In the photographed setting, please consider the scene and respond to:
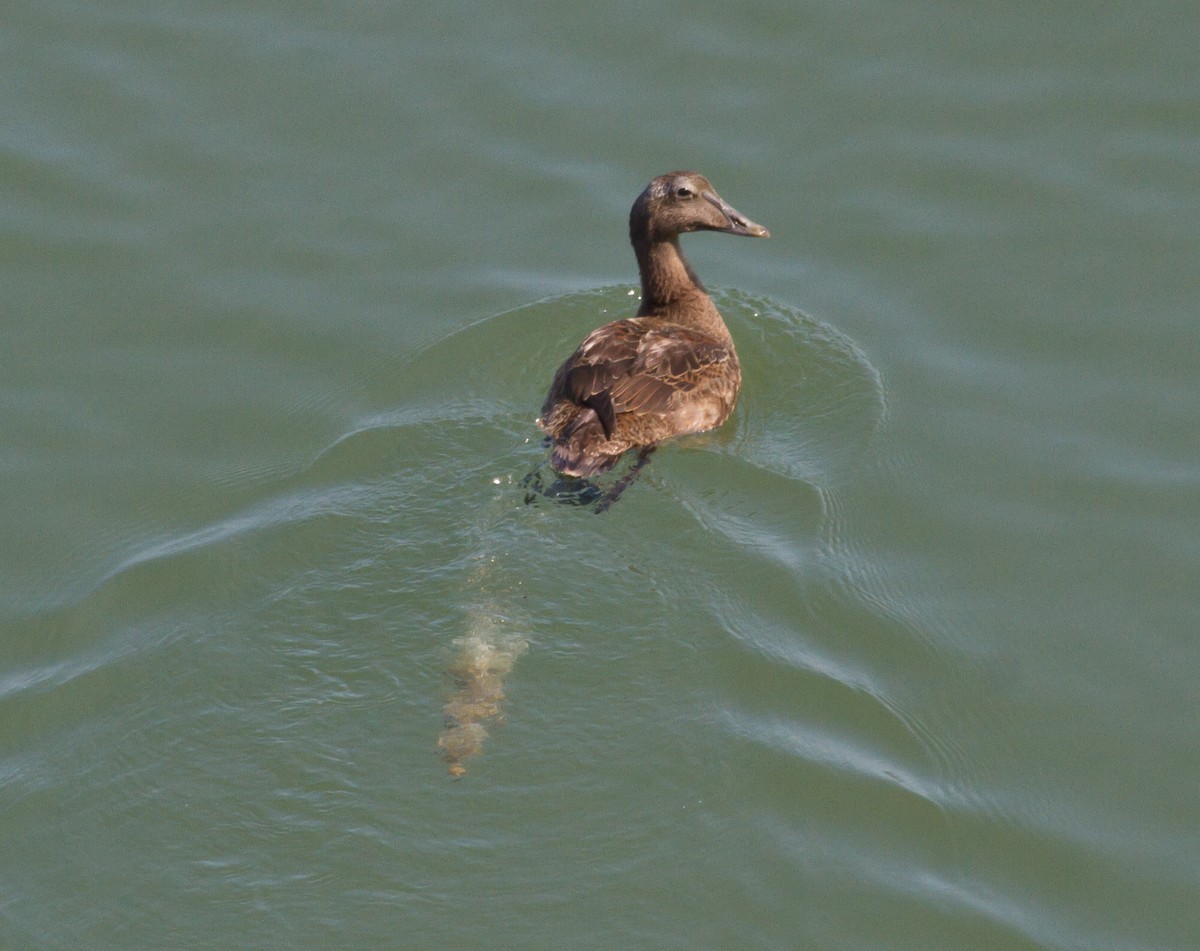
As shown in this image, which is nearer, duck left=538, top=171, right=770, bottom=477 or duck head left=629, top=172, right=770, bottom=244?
duck left=538, top=171, right=770, bottom=477

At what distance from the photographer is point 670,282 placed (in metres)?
11.0

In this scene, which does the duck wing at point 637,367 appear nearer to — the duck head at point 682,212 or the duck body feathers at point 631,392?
the duck body feathers at point 631,392

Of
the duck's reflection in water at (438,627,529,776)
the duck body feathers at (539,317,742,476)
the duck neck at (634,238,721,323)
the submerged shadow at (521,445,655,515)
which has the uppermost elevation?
the duck neck at (634,238,721,323)

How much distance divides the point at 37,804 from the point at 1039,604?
206 inches

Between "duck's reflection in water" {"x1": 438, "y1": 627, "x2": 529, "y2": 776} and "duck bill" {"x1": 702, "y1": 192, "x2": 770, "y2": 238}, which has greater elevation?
"duck bill" {"x1": 702, "y1": 192, "x2": 770, "y2": 238}

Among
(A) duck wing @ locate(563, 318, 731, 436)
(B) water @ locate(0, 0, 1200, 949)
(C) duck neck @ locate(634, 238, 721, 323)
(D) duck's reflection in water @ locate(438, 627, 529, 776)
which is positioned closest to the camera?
(B) water @ locate(0, 0, 1200, 949)

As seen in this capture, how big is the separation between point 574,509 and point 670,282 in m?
2.47

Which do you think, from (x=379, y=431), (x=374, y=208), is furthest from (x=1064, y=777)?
(x=374, y=208)

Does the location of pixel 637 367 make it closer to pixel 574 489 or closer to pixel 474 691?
pixel 574 489

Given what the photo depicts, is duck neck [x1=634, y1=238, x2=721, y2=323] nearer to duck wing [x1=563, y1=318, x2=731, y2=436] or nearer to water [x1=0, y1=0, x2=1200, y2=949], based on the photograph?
duck wing [x1=563, y1=318, x2=731, y2=436]

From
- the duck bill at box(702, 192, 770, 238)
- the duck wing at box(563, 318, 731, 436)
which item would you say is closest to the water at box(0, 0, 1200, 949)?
the duck wing at box(563, 318, 731, 436)

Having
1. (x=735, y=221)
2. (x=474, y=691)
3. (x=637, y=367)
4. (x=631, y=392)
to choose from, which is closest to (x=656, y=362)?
(x=637, y=367)

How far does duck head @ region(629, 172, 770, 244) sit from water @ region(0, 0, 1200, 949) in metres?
0.79

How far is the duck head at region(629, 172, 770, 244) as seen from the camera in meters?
10.8
